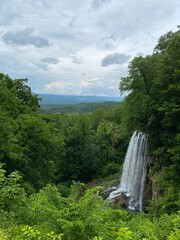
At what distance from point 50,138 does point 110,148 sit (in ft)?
91.6

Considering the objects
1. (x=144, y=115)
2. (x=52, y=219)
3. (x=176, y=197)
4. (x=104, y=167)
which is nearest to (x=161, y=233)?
(x=52, y=219)

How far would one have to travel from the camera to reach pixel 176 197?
14188 millimetres

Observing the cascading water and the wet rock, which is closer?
the wet rock

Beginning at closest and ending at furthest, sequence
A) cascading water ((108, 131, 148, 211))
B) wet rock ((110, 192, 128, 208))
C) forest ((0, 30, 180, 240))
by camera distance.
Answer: forest ((0, 30, 180, 240)) → wet rock ((110, 192, 128, 208)) → cascading water ((108, 131, 148, 211))

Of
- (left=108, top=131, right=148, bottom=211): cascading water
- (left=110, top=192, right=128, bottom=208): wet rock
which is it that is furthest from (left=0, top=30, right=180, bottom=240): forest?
(left=110, top=192, right=128, bottom=208): wet rock

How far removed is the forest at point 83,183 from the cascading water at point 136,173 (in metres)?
0.75

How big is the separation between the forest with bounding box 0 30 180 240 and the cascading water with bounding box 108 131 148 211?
29.3 inches

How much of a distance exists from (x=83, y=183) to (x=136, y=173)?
16.9 metres

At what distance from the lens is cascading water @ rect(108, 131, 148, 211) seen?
2340cm

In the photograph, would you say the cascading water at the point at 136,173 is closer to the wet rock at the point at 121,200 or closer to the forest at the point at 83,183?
the wet rock at the point at 121,200

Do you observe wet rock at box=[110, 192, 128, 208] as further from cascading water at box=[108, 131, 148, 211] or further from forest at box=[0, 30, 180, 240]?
forest at box=[0, 30, 180, 240]

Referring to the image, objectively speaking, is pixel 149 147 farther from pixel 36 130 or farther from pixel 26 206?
pixel 26 206

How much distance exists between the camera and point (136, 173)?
2478 centimetres

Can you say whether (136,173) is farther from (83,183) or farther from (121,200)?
(83,183)
